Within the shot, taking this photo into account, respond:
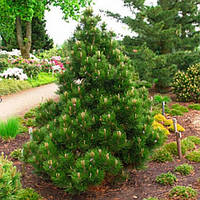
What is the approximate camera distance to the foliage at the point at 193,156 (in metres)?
5.84

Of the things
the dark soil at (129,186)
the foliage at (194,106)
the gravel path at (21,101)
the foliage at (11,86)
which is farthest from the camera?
the foliage at (11,86)

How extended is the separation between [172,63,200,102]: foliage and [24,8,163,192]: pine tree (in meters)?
7.71

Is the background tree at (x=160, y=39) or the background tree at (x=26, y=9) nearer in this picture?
the background tree at (x=160, y=39)

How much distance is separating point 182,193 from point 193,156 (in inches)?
79.2

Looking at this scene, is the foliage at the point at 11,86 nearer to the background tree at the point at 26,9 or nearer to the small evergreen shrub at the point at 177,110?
the background tree at the point at 26,9

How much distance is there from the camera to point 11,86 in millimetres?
12406

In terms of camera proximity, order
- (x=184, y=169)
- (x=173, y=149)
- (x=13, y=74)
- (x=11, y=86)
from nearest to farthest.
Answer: (x=184, y=169), (x=173, y=149), (x=11, y=86), (x=13, y=74)

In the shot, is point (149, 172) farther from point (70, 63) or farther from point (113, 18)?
point (113, 18)

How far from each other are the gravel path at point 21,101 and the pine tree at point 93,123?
4476 mm

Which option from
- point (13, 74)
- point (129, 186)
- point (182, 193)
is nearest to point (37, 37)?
point (13, 74)

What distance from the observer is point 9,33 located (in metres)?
22.9

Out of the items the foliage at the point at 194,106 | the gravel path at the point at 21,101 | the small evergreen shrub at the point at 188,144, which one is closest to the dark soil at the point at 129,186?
the small evergreen shrub at the point at 188,144

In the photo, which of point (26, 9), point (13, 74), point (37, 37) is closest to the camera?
point (13, 74)

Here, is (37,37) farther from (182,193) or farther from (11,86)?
(182,193)
